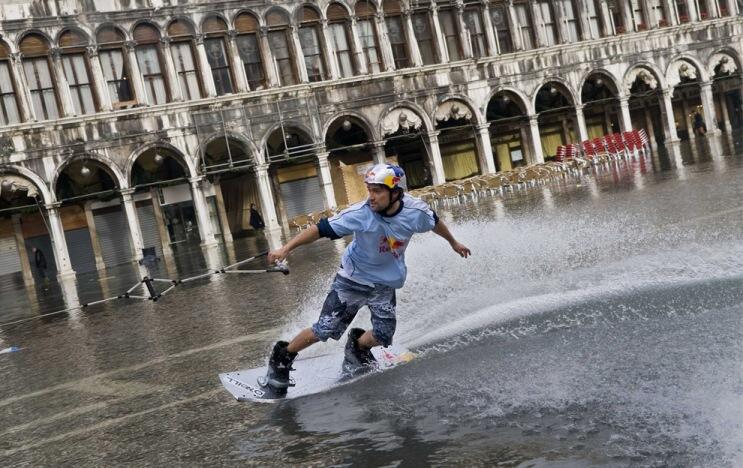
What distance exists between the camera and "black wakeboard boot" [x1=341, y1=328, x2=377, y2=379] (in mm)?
6488

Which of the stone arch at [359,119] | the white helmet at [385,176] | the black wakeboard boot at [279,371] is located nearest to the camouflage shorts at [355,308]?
the black wakeboard boot at [279,371]

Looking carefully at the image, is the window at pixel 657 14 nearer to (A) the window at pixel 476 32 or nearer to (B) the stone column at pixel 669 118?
(B) the stone column at pixel 669 118

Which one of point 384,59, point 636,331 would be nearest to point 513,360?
point 636,331

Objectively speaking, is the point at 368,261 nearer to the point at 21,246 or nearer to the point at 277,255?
the point at 277,255

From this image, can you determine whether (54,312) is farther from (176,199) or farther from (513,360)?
(176,199)

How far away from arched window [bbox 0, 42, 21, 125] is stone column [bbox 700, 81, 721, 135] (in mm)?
34065

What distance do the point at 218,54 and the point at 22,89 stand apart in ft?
25.5

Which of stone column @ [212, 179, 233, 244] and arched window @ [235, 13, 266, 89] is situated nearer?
arched window @ [235, 13, 266, 89]

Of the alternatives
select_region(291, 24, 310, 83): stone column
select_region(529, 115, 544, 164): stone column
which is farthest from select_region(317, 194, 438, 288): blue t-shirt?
select_region(529, 115, 544, 164): stone column

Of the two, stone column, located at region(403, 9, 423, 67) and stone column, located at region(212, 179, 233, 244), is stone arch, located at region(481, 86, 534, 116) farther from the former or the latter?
stone column, located at region(212, 179, 233, 244)

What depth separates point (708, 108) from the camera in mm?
46062

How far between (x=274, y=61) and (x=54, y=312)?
20.5 m

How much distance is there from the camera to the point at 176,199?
35.8 meters

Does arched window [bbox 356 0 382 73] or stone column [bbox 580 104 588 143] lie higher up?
arched window [bbox 356 0 382 73]
